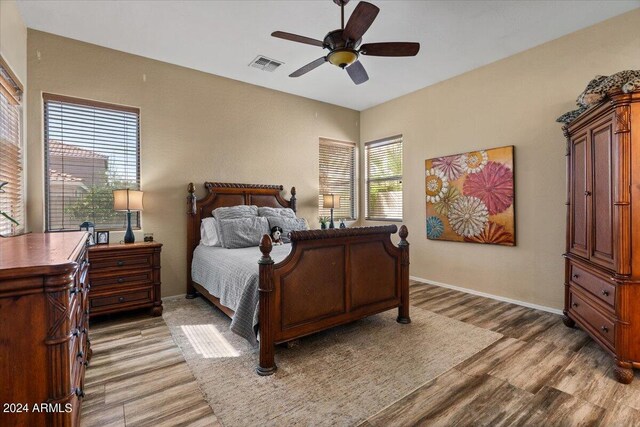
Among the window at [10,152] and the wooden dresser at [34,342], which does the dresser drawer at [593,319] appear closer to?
the wooden dresser at [34,342]

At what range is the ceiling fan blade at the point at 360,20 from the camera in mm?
2062

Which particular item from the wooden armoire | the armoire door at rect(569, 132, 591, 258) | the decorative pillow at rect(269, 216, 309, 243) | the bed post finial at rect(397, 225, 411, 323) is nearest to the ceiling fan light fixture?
the bed post finial at rect(397, 225, 411, 323)

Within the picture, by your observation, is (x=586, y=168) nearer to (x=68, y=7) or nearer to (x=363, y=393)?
(x=363, y=393)

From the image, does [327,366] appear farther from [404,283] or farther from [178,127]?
Answer: [178,127]

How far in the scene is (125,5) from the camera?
9.09 feet

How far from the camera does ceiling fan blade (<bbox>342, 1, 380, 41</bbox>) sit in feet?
6.77

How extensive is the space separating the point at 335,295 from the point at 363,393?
0.82 metres

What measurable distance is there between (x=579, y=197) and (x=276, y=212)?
10.8ft

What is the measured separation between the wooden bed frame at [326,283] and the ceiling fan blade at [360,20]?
1.51m

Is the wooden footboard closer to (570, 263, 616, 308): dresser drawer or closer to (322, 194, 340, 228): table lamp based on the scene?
(570, 263, 616, 308): dresser drawer

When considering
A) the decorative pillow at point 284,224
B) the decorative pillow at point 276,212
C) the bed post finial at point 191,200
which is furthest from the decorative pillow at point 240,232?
the bed post finial at point 191,200

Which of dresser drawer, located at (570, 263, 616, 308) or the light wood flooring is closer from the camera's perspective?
the light wood flooring

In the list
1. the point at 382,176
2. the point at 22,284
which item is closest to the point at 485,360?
the point at 22,284

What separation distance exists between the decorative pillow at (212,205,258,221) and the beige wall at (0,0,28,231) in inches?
72.4
